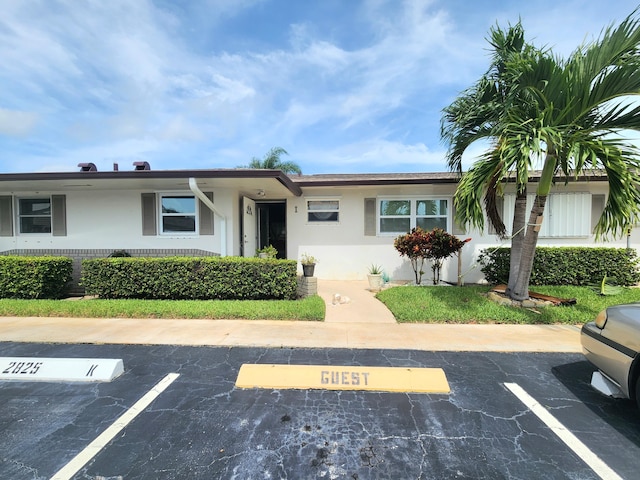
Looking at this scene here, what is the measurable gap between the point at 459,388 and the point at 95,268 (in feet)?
25.5

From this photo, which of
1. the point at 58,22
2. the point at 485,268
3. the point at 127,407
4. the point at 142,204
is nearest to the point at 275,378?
the point at 127,407

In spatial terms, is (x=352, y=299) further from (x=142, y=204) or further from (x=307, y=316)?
(x=142, y=204)

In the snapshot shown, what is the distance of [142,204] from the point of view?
349 inches

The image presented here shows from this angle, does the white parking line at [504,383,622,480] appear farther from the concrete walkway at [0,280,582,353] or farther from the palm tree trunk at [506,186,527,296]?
the palm tree trunk at [506,186,527,296]

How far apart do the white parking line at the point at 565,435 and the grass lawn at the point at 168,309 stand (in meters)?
3.34

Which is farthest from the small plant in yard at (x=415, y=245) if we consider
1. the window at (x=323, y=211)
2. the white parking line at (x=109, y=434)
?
the white parking line at (x=109, y=434)

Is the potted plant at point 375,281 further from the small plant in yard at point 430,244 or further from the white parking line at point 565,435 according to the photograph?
the white parking line at point 565,435

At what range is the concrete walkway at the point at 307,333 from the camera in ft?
15.0

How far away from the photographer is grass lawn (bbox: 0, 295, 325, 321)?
5.87 metres

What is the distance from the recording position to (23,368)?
363 cm

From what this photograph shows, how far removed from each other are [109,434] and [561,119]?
7.33 m

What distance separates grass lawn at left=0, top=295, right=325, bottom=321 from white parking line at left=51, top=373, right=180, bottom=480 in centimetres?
246

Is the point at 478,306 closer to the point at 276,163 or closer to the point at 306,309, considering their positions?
the point at 306,309

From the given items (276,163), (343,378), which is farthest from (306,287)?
(276,163)
